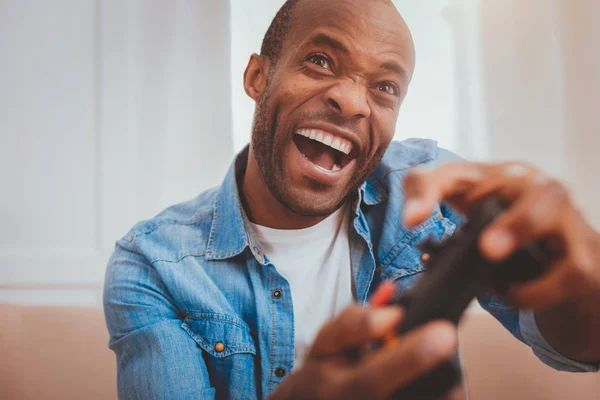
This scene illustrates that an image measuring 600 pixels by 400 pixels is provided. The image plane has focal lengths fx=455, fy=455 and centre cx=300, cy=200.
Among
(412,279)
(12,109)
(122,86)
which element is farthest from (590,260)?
(12,109)

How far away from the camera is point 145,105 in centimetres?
175

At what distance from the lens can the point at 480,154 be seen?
168 centimetres

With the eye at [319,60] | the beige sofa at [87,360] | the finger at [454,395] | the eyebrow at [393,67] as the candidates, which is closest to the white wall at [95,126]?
the beige sofa at [87,360]

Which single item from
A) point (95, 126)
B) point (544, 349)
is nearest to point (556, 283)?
point (544, 349)

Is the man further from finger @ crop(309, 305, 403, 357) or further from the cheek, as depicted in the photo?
finger @ crop(309, 305, 403, 357)

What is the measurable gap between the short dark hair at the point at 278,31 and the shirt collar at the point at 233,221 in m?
0.32

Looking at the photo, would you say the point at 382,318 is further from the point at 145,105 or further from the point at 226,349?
the point at 145,105

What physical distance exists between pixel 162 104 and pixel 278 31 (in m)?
0.74

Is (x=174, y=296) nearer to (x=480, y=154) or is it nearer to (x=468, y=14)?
(x=480, y=154)

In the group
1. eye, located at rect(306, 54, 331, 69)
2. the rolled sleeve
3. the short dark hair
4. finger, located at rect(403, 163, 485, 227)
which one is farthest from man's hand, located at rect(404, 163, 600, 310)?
the short dark hair

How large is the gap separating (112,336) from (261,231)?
42 cm

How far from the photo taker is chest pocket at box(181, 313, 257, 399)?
3.28 ft

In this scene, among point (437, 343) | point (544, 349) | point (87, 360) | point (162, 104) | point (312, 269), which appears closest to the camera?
point (437, 343)

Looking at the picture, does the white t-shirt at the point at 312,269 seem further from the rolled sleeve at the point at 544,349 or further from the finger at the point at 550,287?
the finger at the point at 550,287
